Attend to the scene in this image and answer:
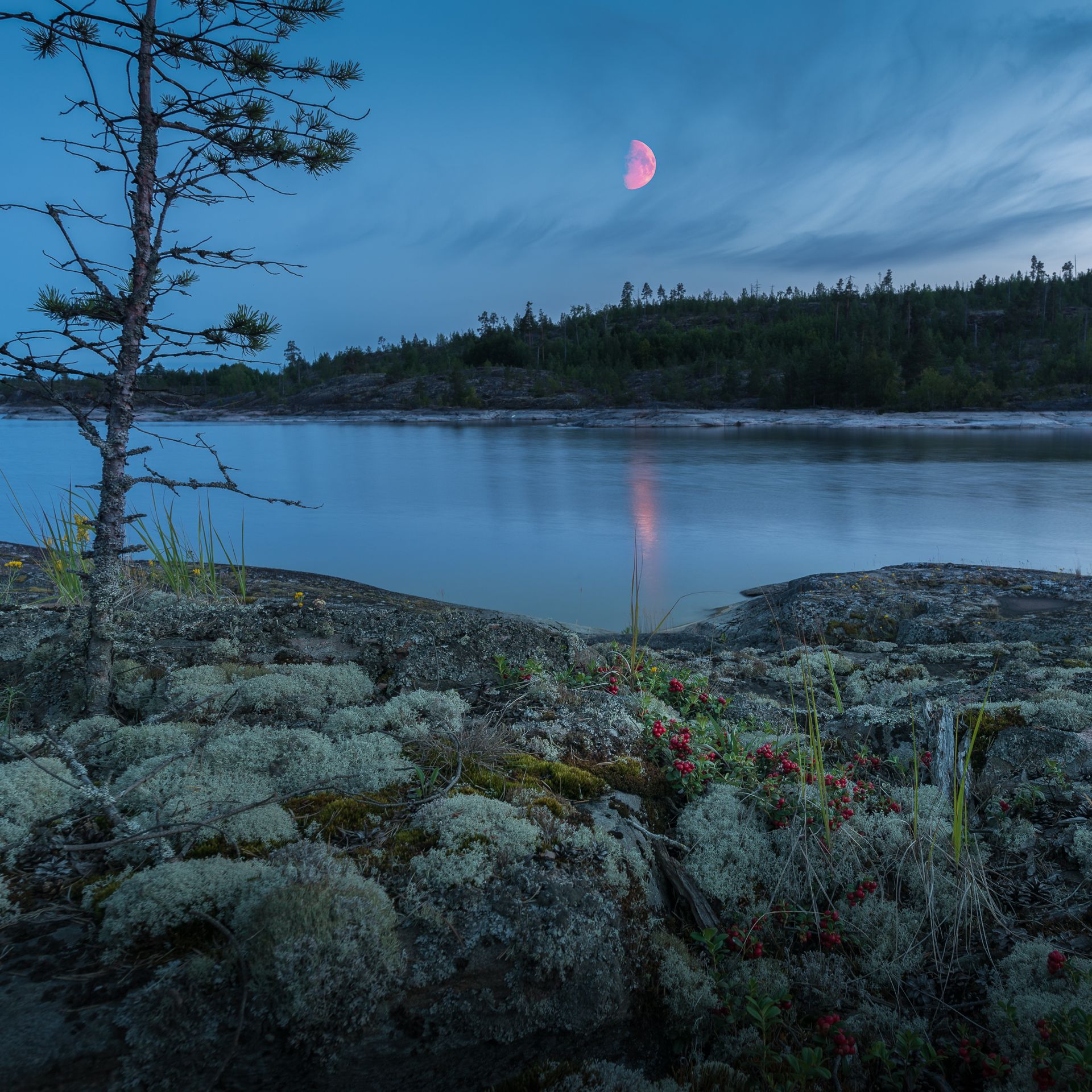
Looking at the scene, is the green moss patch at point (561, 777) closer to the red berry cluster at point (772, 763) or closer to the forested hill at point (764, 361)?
the red berry cluster at point (772, 763)

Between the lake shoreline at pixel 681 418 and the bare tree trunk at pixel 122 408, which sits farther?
the lake shoreline at pixel 681 418

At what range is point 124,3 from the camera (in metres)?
3.98

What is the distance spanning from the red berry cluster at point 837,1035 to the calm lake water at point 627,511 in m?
3.88

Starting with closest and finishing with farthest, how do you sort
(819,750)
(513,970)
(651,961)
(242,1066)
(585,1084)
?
(242,1066)
(585,1084)
(513,970)
(651,961)
(819,750)

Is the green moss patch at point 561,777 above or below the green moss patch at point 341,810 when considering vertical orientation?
below

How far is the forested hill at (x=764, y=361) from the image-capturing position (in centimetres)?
6875

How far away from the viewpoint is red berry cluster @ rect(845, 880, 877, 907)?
3.09 metres

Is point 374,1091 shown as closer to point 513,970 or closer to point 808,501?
point 513,970

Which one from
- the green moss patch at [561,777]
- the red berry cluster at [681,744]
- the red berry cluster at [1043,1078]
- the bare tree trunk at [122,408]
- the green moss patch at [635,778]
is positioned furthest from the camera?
the bare tree trunk at [122,408]

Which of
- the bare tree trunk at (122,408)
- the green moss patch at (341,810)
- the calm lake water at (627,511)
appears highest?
the bare tree trunk at (122,408)

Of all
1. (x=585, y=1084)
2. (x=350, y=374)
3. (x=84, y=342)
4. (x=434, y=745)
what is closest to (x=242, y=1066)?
(x=585, y=1084)

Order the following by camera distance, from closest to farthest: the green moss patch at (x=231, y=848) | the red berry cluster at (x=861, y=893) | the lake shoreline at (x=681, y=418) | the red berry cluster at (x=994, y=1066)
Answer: the red berry cluster at (x=994, y=1066), the green moss patch at (x=231, y=848), the red berry cluster at (x=861, y=893), the lake shoreline at (x=681, y=418)

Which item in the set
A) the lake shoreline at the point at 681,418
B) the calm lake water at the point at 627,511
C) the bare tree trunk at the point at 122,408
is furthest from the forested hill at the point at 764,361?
the bare tree trunk at the point at 122,408

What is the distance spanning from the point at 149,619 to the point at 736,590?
1069 centimetres
